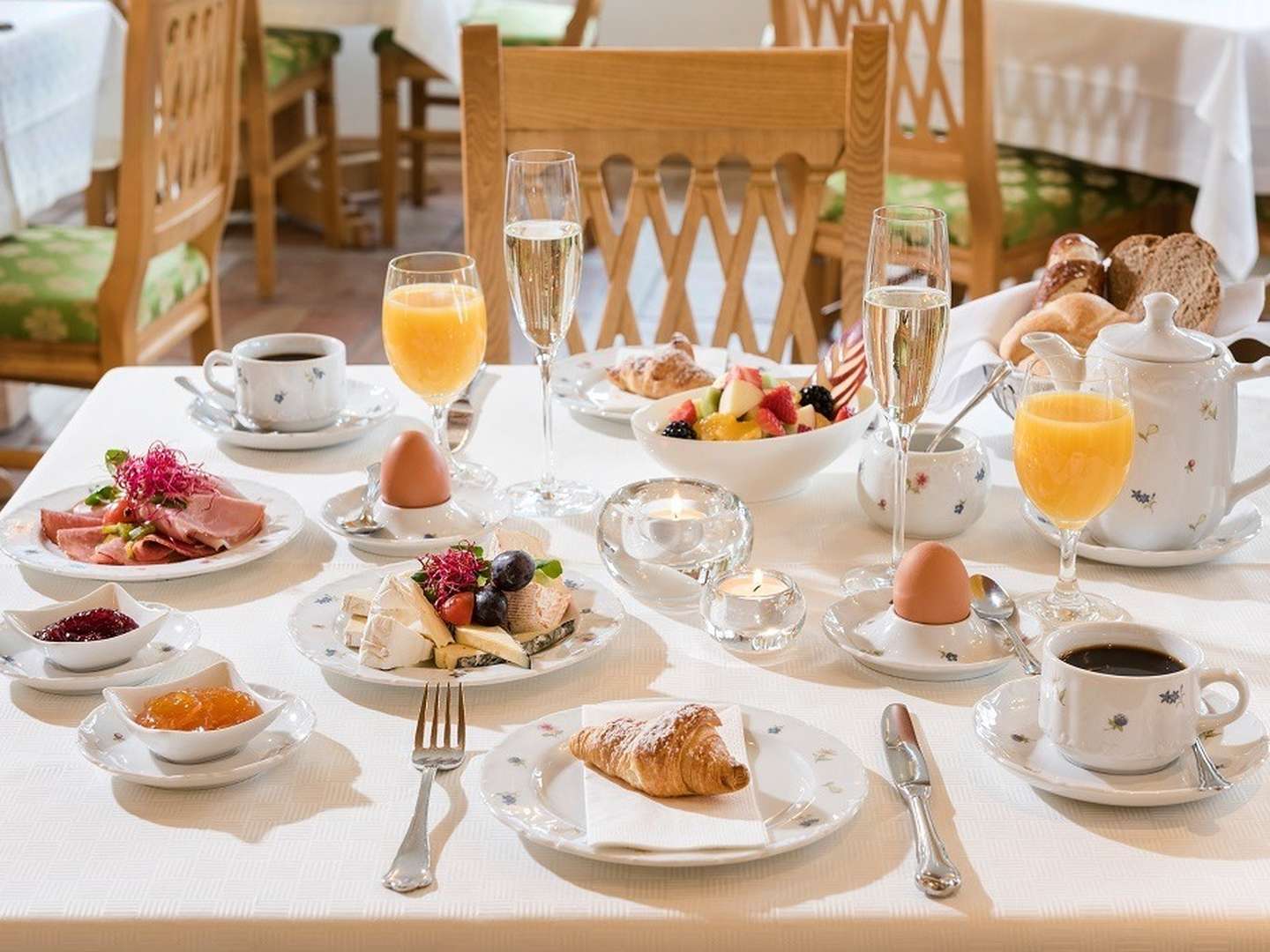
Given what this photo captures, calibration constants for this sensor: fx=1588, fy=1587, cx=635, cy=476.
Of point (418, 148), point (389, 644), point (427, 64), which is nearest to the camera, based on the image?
point (389, 644)

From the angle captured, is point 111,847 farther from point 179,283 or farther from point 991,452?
point 179,283

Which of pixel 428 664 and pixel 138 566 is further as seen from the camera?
pixel 138 566

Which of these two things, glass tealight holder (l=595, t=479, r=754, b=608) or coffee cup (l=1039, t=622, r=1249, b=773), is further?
glass tealight holder (l=595, t=479, r=754, b=608)

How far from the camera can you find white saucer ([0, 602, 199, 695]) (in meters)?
0.96

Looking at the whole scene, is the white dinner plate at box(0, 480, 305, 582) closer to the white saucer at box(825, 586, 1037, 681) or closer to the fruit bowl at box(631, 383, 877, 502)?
the fruit bowl at box(631, 383, 877, 502)

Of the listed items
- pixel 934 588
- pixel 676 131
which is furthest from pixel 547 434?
pixel 676 131

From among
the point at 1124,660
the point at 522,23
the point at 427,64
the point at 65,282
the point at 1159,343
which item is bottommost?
the point at 65,282

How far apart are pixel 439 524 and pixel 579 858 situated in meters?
0.44

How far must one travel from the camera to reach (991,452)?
1411 mm

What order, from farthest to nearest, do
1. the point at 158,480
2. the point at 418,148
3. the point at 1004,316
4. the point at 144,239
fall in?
the point at 418,148
the point at 144,239
the point at 1004,316
the point at 158,480

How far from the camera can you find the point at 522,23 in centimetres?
491

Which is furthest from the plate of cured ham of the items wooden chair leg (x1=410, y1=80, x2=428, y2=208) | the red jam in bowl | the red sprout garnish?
wooden chair leg (x1=410, y1=80, x2=428, y2=208)

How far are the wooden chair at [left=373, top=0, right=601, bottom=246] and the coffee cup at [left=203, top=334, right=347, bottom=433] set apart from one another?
129 inches

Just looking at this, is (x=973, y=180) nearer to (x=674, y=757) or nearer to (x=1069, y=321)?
(x=1069, y=321)
